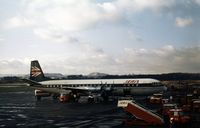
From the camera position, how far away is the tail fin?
251 feet

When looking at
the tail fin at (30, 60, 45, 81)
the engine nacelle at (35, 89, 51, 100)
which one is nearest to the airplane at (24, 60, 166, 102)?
the engine nacelle at (35, 89, 51, 100)

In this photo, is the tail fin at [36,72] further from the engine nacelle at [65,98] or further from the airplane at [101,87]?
the engine nacelle at [65,98]

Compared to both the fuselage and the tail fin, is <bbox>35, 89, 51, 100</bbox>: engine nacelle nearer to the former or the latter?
the tail fin

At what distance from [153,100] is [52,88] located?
23.9 metres

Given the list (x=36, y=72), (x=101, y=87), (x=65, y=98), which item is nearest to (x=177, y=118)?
(x=101, y=87)

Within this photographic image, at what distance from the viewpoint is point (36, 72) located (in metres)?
76.7

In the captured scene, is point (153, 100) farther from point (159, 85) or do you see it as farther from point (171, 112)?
point (171, 112)

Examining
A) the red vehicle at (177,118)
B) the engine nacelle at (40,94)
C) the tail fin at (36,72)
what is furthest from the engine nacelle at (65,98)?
the red vehicle at (177,118)

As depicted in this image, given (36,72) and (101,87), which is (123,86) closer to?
(101,87)

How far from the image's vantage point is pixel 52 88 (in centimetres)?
7162

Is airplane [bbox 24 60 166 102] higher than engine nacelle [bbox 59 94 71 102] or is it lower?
higher

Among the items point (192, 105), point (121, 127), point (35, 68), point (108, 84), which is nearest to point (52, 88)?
point (35, 68)

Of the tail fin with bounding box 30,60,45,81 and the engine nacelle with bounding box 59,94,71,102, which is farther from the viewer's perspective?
the tail fin with bounding box 30,60,45,81

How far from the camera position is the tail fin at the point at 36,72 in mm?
76375
